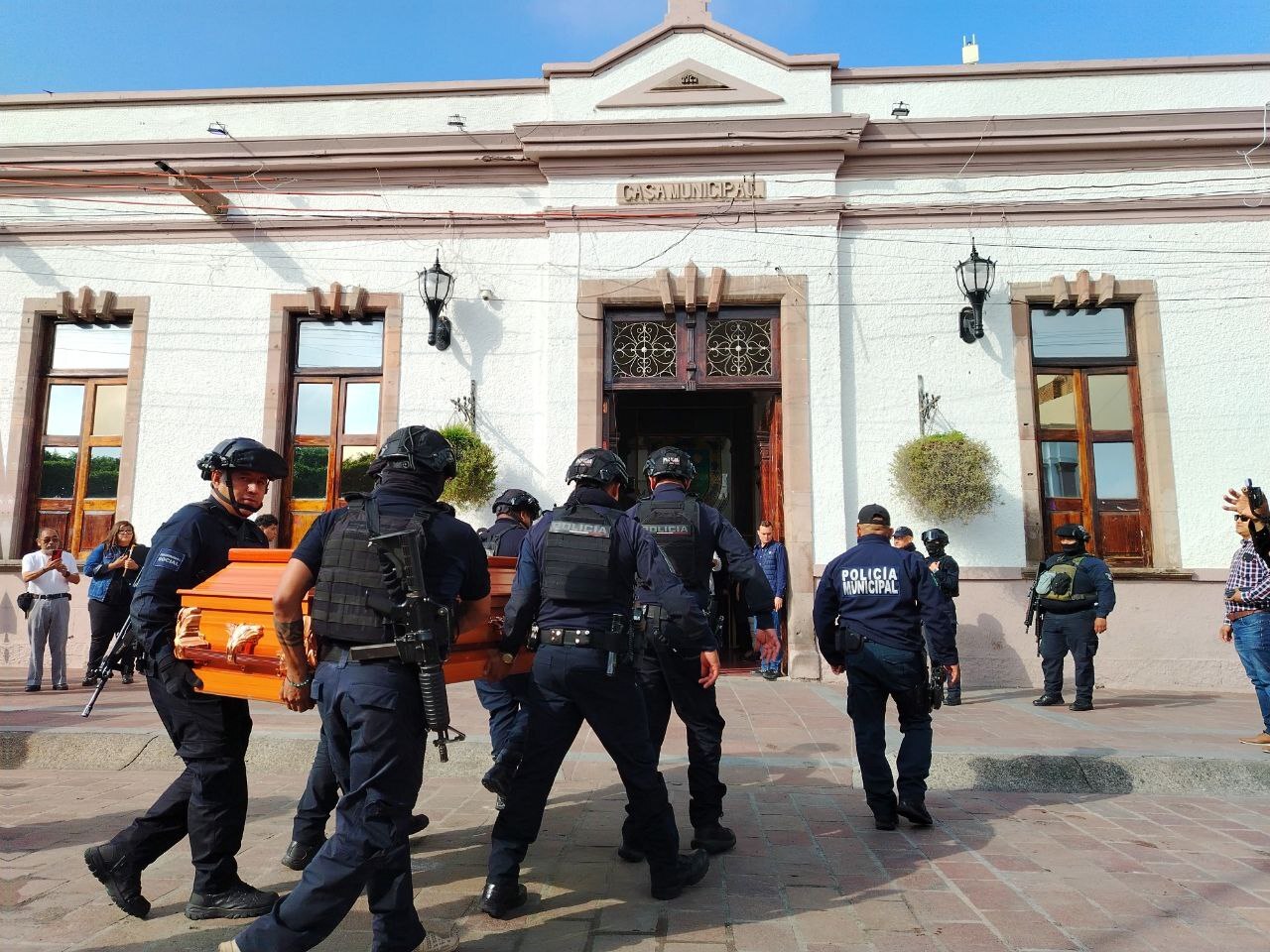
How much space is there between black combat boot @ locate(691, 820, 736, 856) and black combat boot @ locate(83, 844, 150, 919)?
8.10ft

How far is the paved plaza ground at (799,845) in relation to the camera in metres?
3.19

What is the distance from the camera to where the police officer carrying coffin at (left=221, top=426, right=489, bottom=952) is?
259 cm

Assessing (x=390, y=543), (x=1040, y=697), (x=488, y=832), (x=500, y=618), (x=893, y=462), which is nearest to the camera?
(x=390, y=543)

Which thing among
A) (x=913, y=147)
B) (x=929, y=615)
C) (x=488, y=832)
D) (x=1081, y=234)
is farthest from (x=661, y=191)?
(x=488, y=832)

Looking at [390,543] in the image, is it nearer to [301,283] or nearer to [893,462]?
[893,462]

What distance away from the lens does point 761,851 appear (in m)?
4.11

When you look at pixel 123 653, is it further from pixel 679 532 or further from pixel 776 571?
pixel 776 571

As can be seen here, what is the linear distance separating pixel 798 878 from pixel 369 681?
7.51 feet

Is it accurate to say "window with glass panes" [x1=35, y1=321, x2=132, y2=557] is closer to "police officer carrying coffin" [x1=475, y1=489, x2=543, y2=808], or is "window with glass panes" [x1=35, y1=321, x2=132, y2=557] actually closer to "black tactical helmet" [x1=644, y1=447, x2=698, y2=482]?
"police officer carrying coffin" [x1=475, y1=489, x2=543, y2=808]

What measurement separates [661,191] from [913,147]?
127 inches

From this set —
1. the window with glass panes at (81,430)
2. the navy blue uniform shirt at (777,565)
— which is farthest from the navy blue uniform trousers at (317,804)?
the window with glass panes at (81,430)

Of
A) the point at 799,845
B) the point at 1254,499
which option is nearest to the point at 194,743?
the point at 799,845

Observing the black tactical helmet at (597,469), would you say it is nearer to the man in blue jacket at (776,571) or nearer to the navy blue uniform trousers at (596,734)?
the navy blue uniform trousers at (596,734)

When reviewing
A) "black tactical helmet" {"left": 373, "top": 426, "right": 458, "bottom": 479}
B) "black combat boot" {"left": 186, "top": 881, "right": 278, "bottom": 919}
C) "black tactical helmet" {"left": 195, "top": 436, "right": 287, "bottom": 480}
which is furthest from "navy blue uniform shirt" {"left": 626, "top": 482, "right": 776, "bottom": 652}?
"black combat boot" {"left": 186, "top": 881, "right": 278, "bottom": 919}
